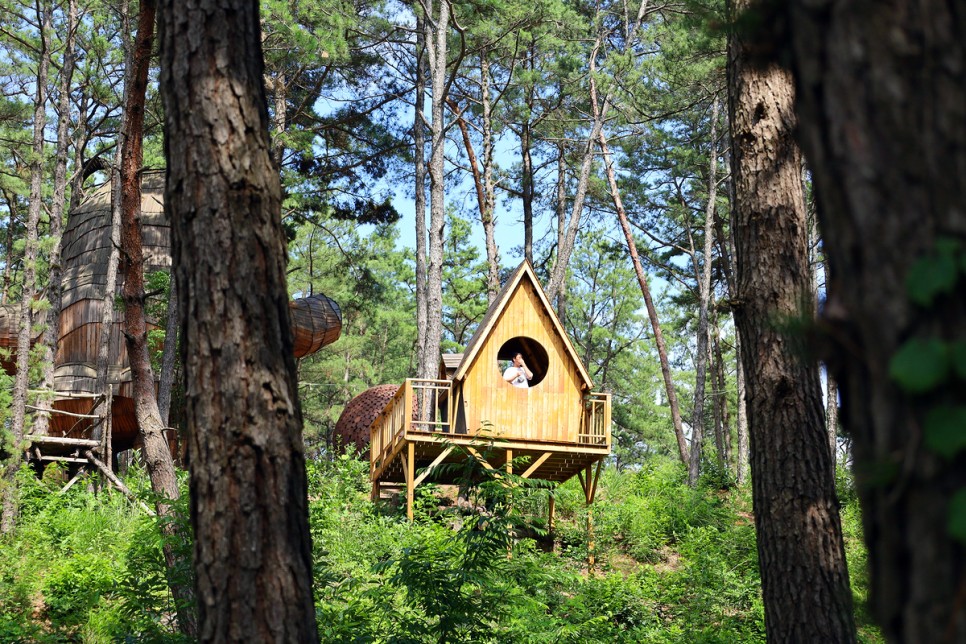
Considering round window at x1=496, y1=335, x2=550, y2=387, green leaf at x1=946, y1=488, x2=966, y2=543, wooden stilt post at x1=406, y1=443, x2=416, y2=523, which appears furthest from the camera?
round window at x1=496, y1=335, x2=550, y2=387

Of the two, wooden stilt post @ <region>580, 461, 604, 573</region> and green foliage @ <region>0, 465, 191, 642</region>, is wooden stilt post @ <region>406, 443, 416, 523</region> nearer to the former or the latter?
wooden stilt post @ <region>580, 461, 604, 573</region>

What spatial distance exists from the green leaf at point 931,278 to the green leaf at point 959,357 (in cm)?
8

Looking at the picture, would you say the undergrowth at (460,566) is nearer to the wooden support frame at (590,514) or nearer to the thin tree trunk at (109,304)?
the wooden support frame at (590,514)

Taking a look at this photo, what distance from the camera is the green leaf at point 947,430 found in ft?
4.43

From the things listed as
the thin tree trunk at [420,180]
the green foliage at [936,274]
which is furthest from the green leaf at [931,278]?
the thin tree trunk at [420,180]

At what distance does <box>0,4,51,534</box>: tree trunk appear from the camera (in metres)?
12.1

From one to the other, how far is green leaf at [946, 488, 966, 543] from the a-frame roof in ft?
44.4

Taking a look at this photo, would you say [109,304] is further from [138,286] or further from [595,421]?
[138,286]

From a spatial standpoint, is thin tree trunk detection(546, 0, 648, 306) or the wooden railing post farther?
thin tree trunk detection(546, 0, 648, 306)

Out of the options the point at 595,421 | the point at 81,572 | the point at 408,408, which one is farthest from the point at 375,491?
the point at 81,572

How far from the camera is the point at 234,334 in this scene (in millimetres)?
3527

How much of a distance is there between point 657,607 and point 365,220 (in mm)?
13743

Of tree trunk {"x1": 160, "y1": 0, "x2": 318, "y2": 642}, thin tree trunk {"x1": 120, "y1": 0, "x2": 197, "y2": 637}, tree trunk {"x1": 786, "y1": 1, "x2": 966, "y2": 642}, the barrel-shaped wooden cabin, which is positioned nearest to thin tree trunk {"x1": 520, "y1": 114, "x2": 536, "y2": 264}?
the barrel-shaped wooden cabin

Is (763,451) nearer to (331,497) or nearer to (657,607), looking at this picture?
(657,607)
